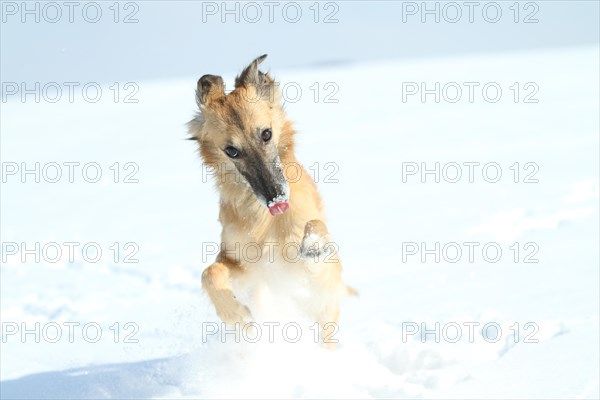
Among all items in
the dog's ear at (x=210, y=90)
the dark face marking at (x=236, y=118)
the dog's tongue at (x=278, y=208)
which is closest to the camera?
the dog's tongue at (x=278, y=208)

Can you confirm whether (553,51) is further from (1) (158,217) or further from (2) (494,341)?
(2) (494,341)

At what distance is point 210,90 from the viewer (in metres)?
4.92

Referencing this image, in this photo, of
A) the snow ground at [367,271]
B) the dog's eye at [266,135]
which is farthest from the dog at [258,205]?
the snow ground at [367,271]

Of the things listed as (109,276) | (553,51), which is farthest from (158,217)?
(553,51)

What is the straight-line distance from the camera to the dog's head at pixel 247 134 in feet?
15.1

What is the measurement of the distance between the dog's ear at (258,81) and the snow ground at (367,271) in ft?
1.47

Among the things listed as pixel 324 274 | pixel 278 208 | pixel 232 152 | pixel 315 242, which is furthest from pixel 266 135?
pixel 324 274

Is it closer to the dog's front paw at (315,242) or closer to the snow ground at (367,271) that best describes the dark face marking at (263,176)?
the dog's front paw at (315,242)

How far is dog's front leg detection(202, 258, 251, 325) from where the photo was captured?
4.62m

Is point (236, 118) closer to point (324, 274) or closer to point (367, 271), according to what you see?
point (324, 274)

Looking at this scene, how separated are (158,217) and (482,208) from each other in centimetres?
422

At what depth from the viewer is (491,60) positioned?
24.6 m

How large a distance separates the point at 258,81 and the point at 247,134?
531 millimetres

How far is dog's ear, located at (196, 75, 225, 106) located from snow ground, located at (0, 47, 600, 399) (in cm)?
72
